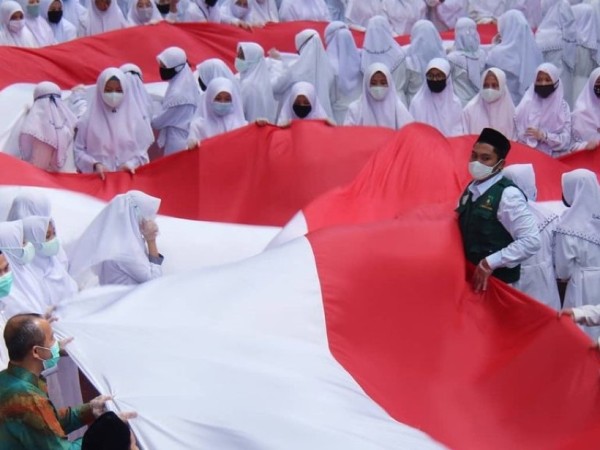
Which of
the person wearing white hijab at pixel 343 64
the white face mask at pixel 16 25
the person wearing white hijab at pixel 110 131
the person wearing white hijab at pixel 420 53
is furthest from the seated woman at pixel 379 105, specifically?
the white face mask at pixel 16 25

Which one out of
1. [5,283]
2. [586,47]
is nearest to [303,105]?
[586,47]

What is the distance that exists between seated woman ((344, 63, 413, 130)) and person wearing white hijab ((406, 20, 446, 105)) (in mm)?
1268

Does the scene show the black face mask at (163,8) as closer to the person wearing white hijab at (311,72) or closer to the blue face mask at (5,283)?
the person wearing white hijab at (311,72)

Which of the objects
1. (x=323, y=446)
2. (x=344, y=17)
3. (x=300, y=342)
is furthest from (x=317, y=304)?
(x=344, y=17)

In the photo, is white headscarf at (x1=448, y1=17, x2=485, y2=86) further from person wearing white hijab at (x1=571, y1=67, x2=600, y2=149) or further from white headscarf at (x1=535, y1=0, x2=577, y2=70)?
person wearing white hijab at (x1=571, y1=67, x2=600, y2=149)

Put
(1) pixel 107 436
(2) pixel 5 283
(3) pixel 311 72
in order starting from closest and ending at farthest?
1. (1) pixel 107 436
2. (2) pixel 5 283
3. (3) pixel 311 72

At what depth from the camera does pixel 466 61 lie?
10.7 metres

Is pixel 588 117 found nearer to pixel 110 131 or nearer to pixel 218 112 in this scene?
pixel 218 112

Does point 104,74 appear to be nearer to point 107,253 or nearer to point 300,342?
point 107,253

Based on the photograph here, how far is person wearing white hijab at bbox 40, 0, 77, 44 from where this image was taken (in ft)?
37.8

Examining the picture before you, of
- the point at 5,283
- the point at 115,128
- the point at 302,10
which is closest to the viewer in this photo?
the point at 5,283

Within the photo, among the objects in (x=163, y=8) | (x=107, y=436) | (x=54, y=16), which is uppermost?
(x=107, y=436)

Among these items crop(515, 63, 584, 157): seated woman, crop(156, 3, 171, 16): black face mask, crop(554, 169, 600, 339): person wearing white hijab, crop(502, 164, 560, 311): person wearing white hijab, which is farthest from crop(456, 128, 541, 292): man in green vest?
crop(156, 3, 171, 16): black face mask

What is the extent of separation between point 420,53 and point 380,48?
33 centimetres
